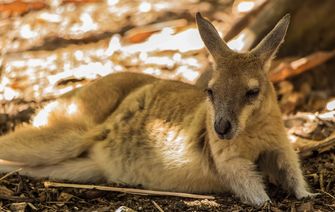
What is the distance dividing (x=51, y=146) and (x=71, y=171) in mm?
292

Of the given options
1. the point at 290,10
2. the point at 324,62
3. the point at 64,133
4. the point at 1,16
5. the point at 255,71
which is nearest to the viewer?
the point at 255,71

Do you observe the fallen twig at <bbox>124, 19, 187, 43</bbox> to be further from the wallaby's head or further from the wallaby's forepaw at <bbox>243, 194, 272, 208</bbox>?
the wallaby's forepaw at <bbox>243, 194, 272, 208</bbox>

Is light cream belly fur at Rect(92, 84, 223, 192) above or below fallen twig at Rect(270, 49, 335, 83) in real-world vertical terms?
below

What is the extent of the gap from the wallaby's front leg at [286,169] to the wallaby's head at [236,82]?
1.40 ft

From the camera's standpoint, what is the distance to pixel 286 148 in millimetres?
4660

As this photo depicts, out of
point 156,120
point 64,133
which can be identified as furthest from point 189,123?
point 64,133

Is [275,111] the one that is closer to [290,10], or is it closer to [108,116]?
[108,116]

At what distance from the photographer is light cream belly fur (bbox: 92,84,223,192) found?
15.7 feet

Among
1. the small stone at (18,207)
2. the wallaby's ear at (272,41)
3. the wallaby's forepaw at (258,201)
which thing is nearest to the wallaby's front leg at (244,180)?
the wallaby's forepaw at (258,201)

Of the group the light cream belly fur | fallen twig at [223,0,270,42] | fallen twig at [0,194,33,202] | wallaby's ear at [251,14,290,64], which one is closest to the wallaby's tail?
the light cream belly fur

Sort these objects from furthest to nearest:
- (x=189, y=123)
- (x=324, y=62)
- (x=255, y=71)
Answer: (x=324, y=62), (x=189, y=123), (x=255, y=71)

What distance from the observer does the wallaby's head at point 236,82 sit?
4.27 m

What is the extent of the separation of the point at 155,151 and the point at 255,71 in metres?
1.15

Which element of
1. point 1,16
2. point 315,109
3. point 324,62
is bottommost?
A: point 315,109
